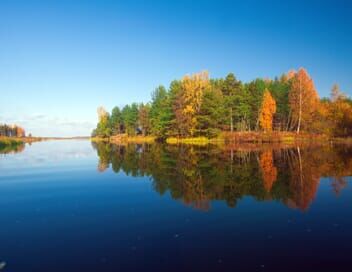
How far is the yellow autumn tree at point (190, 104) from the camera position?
68.4 meters

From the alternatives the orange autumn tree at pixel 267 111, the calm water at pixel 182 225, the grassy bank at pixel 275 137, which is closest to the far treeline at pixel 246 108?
the orange autumn tree at pixel 267 111

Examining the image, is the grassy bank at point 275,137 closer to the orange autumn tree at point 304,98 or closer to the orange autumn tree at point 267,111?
the orange autumn tree at point 304,98

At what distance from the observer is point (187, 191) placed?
13.9m

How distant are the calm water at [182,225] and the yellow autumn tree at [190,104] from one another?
51940 mm

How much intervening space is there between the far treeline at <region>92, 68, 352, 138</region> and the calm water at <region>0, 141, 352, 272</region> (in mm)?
51731

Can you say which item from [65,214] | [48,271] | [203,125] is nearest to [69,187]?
[65,214]

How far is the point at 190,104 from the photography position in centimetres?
6962

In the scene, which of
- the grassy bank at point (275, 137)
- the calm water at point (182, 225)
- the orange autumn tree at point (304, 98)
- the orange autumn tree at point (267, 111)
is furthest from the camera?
the orange autumn tree at point (267, 111)

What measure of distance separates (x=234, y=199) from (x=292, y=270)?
6372mm

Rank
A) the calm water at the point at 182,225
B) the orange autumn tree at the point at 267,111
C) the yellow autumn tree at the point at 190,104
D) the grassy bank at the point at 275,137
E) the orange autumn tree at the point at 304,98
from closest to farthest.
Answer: the calm water at the point at 182,225 → the grassy bank at the point at 275,137 → the orange autumn tree at the point at 304,98 → the orange autumn tree at the point at 267,111 → the yellow autumn tree at the point at 190,104

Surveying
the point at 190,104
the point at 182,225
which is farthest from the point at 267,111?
the point at 182,225

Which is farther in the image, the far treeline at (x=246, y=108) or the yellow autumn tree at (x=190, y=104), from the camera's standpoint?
the yellow autumn tree at (x=190, y=104)

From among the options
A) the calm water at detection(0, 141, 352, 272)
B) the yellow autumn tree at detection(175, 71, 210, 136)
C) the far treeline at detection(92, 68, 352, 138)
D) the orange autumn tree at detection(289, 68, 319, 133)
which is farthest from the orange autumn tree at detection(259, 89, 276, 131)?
the calm water at detection(0, 141, 352, 272)

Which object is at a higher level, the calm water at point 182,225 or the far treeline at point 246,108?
the far treeline at point 246,108
